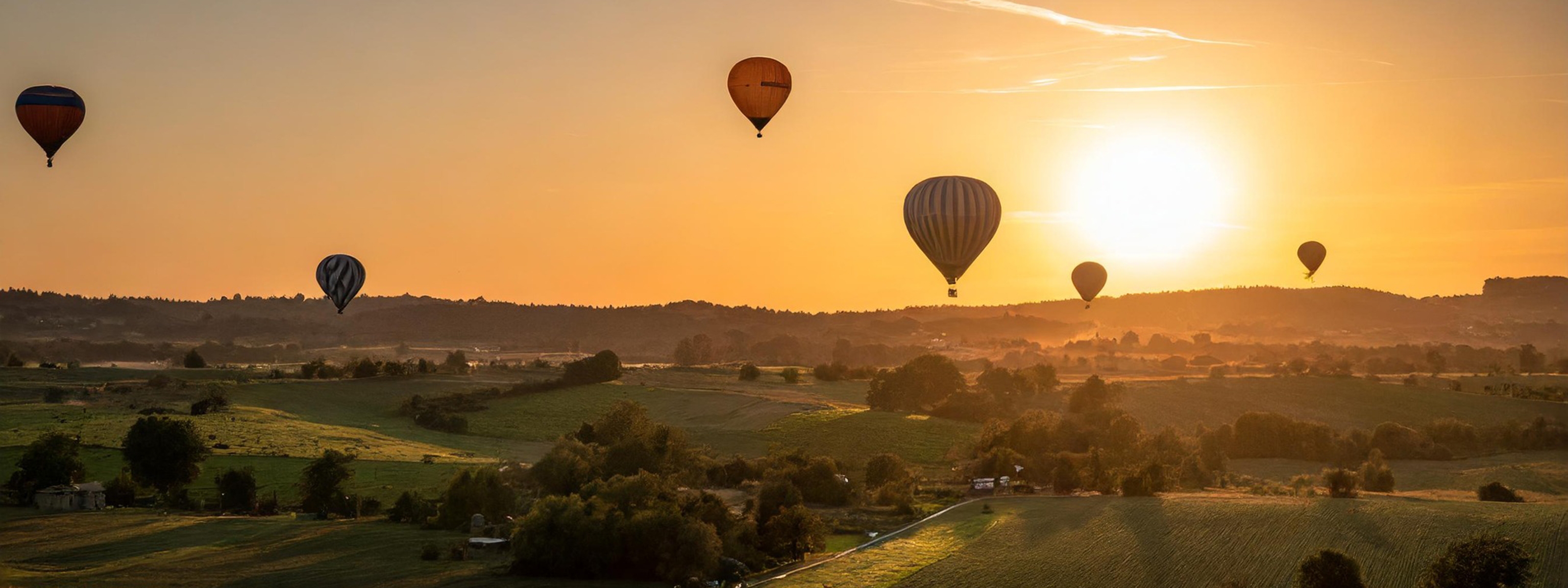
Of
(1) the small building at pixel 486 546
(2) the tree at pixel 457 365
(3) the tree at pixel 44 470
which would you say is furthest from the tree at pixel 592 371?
(1) the small building at pixel 486 546

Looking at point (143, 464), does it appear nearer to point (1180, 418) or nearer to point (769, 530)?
point (769, 530)

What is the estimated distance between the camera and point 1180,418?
128 m

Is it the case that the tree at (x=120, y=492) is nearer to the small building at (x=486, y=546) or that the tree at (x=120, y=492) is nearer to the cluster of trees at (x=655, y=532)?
the cluster of trees at (x=655, y=532)

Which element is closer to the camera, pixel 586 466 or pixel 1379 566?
pixel 1379 566

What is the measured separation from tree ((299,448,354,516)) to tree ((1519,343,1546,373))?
143988 millimetres

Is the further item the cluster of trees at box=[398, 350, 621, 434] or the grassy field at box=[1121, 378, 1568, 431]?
the grassy field at box=[1121, 378, 1568, 431]

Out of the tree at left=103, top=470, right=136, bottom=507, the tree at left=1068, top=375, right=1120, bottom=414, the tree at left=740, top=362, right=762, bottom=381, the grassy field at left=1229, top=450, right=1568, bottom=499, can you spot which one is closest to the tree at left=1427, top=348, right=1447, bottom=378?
the tree at left=1068, top=375, right=1120, bottom=414

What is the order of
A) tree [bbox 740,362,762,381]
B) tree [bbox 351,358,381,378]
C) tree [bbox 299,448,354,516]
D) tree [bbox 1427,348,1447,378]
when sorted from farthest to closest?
tree [bbox 1427,348,1447,378], tree [bbox 740,362,762,381], tree [bbox 351,358,381,378], tree [bbox 299,448,354,516]

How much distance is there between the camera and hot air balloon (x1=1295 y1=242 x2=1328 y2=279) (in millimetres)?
119000

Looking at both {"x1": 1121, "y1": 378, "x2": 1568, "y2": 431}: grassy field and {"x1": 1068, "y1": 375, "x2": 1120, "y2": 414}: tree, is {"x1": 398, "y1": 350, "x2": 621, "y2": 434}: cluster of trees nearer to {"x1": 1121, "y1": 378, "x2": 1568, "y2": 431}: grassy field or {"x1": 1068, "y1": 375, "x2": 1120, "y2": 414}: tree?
{"x1": 1068, "y1": 375, "x2": 1120, "y2": 414}: tree

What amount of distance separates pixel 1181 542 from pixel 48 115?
212 ft

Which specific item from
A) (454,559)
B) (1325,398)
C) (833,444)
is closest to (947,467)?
(833,444)

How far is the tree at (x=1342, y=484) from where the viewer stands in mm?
76812

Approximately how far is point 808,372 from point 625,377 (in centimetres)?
2375
